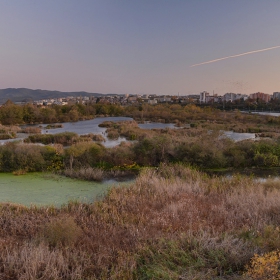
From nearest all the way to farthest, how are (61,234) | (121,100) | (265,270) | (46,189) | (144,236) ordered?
(265,270) < (61,234) < (144,236) < (46,189) < (121,100)

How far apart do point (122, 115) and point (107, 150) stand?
41.0 metres

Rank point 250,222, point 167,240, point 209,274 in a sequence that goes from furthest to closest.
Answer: point 250,222
point 167,240
point 209,274

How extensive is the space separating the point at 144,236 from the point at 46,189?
212 inches

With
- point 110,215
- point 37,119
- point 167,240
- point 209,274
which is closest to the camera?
point 209,274

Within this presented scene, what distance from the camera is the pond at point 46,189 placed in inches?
331

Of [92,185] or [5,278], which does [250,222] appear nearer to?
[5,278]

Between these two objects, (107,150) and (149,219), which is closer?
(149,219)

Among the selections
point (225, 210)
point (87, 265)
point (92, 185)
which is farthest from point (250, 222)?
point (92, 185)

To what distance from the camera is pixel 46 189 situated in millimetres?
9609

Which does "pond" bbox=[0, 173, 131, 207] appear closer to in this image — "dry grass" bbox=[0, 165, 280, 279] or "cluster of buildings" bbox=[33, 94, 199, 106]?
"dry grass" bbox=[0, 165, 280, 279]

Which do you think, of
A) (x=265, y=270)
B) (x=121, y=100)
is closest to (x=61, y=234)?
(x=265, y=270)

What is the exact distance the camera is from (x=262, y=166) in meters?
14.0

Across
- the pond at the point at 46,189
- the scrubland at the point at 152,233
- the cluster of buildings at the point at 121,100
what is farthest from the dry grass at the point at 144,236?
the cluster of buildings at the point at 121,100

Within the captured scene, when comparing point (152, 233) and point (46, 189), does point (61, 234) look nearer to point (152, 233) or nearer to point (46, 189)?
point (152, 233)
